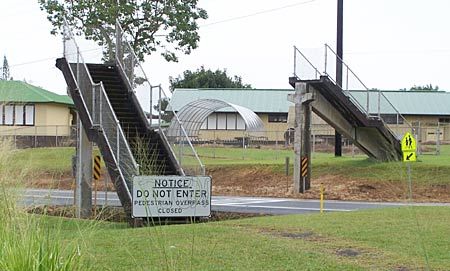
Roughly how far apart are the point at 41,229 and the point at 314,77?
2177cm

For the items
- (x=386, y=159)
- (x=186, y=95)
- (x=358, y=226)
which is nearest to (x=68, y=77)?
(x=358, y=226)

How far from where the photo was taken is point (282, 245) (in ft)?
34.8

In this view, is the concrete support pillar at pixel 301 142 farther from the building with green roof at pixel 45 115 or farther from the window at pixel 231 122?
the window at pixel 231 122

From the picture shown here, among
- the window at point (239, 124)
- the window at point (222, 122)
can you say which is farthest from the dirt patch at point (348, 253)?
the window at point (222, 122)

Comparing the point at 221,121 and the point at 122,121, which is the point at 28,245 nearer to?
the point at 122,121

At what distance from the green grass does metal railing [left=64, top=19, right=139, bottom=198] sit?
459 cm

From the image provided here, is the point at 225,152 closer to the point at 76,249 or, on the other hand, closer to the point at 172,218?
the point at 172,218

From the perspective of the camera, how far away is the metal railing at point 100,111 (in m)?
18.0

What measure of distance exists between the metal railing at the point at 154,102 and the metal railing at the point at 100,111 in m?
1.56

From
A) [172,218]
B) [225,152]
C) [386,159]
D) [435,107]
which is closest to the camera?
[172,218]

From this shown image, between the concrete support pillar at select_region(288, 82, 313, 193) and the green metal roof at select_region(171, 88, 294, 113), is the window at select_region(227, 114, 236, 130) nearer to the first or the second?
the green metal roof at select_region(171, 88, 294, 113)

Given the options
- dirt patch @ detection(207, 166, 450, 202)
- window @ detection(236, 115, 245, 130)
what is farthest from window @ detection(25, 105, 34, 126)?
dirt patch @ detection(207, 166, 450, 202)

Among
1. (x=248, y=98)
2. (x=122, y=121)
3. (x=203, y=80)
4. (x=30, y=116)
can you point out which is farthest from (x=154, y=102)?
(x=203, y=80)

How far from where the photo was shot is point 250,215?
19766 mm
